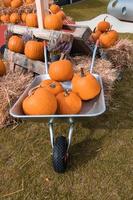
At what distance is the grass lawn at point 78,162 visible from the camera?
295cm

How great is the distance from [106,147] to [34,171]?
85 cm

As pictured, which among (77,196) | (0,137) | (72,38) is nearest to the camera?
(77,196)

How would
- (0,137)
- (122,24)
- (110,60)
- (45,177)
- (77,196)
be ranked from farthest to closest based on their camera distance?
(122,24), (110,60), (0,137), (45,177), (77,196)

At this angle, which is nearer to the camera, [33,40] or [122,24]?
[33,40]

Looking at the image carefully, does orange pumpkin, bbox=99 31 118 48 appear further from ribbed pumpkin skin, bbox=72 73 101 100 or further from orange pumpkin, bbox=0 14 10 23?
orange pumpkin, bbox=0 14 10 23

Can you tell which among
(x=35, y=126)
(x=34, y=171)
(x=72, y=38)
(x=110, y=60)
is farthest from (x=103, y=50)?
(x=34, y=171)

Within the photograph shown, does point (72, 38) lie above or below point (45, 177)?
above

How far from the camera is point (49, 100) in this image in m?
3.17

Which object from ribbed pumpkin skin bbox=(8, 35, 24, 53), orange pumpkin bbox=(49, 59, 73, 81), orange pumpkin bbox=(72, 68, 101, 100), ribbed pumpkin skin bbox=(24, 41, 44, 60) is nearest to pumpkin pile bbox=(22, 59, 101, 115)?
orange pumpkin bbox=(72, 68, 101, 100)

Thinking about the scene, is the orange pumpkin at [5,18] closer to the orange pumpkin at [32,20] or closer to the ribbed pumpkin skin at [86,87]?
the orange pumpkin at [32,20]

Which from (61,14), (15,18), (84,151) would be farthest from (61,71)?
(15,18)

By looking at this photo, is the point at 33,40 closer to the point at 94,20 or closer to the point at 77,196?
the point at 77,196

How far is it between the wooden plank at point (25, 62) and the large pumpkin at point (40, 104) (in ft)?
5.64

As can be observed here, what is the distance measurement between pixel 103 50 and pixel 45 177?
301cm
